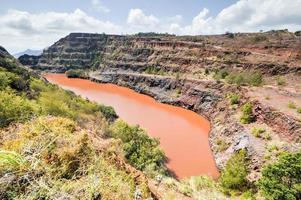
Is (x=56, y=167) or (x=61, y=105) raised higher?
(x=56, y=167)

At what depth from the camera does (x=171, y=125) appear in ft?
133

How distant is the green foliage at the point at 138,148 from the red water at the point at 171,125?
2972mm

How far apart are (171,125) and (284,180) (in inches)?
980

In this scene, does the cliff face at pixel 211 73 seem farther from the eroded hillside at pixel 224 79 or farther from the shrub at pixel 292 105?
the shrub at pixel 292 105

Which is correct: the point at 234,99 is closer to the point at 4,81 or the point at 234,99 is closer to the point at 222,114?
the point at 222,114

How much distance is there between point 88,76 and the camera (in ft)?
275

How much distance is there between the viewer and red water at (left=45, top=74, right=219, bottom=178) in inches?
1110

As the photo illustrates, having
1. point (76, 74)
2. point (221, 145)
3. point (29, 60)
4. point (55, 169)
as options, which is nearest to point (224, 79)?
point (221, 145)

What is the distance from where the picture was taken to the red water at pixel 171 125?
92.5ft

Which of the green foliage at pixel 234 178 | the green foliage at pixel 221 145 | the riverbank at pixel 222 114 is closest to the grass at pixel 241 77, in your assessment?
the riverbank at pixel 222 114

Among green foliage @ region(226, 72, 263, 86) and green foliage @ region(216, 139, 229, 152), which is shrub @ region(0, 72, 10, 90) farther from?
green foliage @ region(226, 72, 263, 86)

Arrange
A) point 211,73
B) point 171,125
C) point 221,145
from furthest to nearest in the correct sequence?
point 211,73, point 171,125, point 221,145

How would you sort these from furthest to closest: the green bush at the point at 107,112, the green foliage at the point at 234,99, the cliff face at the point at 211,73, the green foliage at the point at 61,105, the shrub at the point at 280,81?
the shrub at the point at 280,81, the green foliage at the point at 234,99, the green bush at the point at 107,112, the cliff face at the point at 211,73, the green foliage at the point at 61,105

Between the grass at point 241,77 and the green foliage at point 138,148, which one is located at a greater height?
the grass at point 241,77
